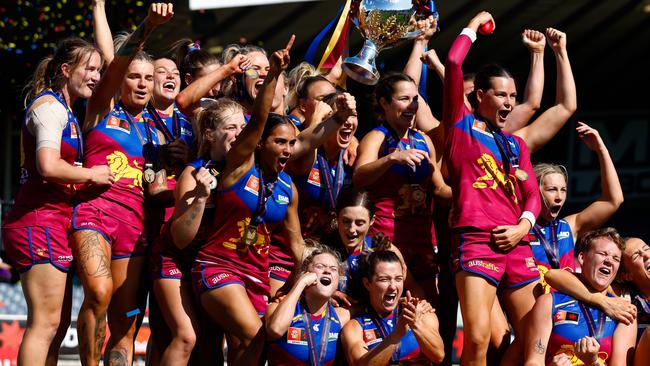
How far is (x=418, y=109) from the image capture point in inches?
266

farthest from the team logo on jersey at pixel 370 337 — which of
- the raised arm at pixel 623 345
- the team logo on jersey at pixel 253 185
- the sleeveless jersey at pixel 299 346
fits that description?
the raised arm at pixel 623 345

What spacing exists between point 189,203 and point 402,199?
1355mm

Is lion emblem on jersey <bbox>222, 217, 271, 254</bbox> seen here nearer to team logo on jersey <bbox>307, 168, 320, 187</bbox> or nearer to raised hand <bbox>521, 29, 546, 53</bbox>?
team logo on jersey <bbox>307, 168, 320, 187</bbox>

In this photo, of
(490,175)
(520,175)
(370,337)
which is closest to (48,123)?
(370,337)

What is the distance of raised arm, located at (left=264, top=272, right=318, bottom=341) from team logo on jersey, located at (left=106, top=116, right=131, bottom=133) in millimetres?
1186

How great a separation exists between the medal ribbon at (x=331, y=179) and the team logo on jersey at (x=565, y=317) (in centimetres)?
135

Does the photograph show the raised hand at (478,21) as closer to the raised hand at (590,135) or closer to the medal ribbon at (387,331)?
the raised hand at (590,135)

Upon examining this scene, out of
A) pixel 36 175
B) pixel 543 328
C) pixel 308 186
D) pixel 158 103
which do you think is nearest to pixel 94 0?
pixel 158 103

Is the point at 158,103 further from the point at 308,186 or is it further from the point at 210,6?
the point at 210,6

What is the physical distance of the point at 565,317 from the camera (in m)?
6.16

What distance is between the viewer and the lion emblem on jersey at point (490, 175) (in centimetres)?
602

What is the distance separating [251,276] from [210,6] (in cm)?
579

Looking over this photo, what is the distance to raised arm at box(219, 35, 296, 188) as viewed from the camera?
18.2 feet

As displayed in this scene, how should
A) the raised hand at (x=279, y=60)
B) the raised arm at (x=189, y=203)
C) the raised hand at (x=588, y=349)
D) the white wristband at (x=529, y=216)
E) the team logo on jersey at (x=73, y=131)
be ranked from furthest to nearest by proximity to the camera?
1. the white wristband at (x=529, y=216)
2. the team logo on jersey at (x=73, y=131)
3. the raised hand at (x=588, y=349)
4. the raised arm at (x=189, y=203)
5. the raised hand at (x=279, y=60)
